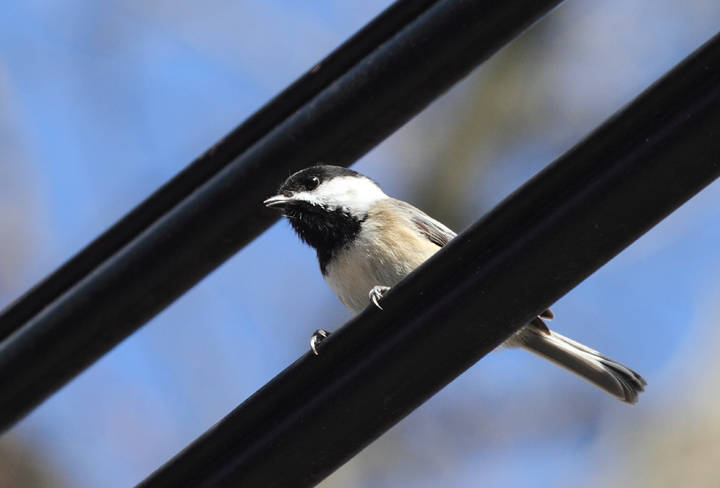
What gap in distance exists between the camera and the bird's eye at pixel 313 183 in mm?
2975

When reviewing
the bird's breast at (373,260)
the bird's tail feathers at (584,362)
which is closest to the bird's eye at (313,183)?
the bird's breast at (373,260)

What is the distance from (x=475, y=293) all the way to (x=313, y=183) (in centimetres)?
189

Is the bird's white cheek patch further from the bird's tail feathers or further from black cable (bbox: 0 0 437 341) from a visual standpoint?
black cable (bbox: 0 0 437 341)

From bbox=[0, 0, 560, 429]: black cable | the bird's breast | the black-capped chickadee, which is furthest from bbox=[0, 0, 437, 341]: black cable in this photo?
the bird's breast

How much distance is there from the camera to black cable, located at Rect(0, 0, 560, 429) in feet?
5.39

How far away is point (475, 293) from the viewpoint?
45.9 inches

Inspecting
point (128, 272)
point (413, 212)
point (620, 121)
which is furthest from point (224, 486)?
point (413, 212)

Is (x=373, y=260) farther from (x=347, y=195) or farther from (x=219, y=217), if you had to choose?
(x=219, y=217)

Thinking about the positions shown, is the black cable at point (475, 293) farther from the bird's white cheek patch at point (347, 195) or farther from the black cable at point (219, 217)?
the bird's white cheek patch at point (347, 195)

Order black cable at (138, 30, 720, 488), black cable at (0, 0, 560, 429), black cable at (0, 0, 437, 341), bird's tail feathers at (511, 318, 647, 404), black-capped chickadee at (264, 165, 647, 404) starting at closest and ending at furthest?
black cable at (138, 30, 720, 488), black cable at (0, 0, 560, 429), black cable at (0, 0, 437, 341), bird's tail feathers at (511, 318, 647, 404), black-capped chickadee at (264, 165, 647, 404)

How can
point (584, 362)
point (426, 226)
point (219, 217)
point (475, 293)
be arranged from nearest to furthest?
point (475, 293) → point (219, 217) → point (584, 362) → point (426, 226)

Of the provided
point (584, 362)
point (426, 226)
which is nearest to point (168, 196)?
point (426, 226)

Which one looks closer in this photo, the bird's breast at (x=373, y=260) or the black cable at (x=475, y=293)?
the black cable at (x=475, y=293)

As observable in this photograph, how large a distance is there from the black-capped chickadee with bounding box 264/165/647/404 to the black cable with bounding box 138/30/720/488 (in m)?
1.06
